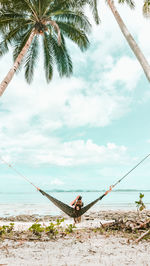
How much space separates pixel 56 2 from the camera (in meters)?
6.46

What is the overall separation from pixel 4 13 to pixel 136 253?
674cm

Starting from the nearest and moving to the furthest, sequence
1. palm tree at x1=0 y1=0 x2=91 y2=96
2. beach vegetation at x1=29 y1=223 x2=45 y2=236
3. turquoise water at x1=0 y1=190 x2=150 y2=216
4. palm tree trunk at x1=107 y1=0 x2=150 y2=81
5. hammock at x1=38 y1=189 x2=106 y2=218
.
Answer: beach vegetation at x1=29 y1=223 x2=45 y2=236
hammock at x1=38 y1=189 x2=106 y2=218
palm tree trunk at x1=107 y1=0 x2=150 y2=81
palm tree at x1=0 y1=0 x2=91 y2=96
turquoise water at x1=0 y1=190 x2=150 y2=216

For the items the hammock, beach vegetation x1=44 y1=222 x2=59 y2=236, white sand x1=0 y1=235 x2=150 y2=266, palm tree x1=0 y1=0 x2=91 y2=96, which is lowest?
white sand x1=0 y1=235 x2=150 y2=266

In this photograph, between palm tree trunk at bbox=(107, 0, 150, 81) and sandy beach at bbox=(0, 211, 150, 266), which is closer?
sandy beach at bbox=(0, 211, 150, 266)

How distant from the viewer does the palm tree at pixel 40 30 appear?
5961mm

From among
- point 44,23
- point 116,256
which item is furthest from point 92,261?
point 44,23

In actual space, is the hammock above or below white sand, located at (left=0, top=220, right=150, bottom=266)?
above

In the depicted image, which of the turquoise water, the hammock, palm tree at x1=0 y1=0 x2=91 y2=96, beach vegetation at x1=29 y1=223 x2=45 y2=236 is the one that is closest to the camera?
beach vegetation at x1=29 y1=223 x2=45 y2=236

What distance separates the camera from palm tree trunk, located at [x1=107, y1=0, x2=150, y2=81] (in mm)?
4029

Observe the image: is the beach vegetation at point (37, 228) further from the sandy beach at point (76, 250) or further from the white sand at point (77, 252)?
the white sand at point (77, 252)

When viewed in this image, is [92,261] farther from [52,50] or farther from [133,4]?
[52,50]

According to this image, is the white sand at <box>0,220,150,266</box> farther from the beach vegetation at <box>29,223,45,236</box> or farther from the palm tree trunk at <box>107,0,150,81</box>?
the palm tree trunk at <box>107,0,150,81</box>

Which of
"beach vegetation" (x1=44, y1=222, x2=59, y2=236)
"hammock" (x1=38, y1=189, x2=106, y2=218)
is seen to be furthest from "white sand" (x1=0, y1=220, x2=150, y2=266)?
"hammock" (x1=38, y1=189, x2=106, y2=218)

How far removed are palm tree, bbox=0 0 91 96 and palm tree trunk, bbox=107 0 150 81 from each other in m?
1.42
